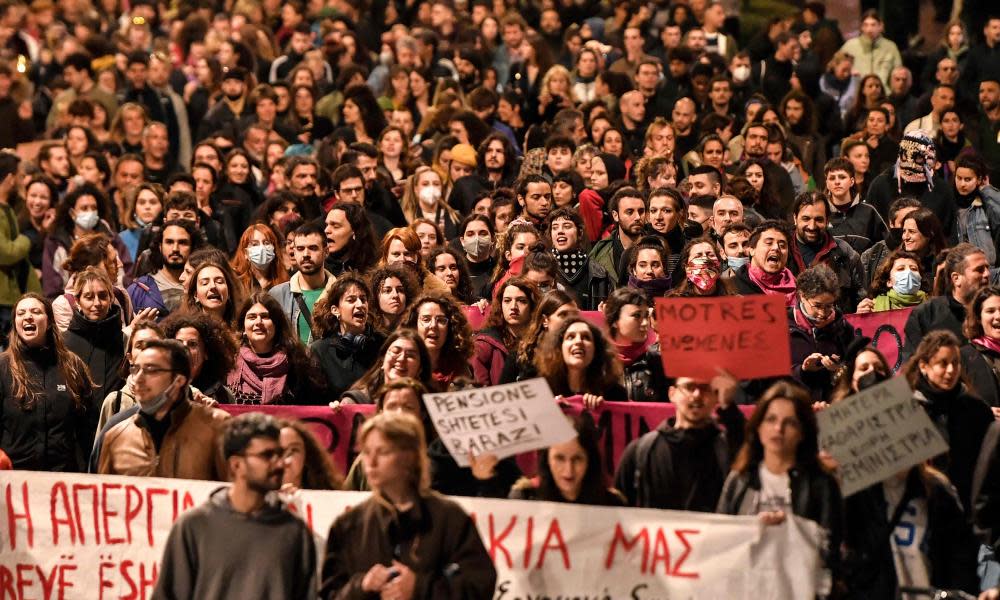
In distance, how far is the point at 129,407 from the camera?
32.7 ft

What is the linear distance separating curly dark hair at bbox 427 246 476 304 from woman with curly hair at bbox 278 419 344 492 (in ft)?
12.1

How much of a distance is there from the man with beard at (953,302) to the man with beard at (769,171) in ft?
11.6

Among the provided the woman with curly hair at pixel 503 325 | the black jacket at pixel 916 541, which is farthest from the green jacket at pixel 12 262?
the black jacket at pixel 916 541

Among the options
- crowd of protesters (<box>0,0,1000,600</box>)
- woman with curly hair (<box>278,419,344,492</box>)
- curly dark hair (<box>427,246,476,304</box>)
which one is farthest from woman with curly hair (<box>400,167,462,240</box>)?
woman with curly hair (<box>278,419,344,492</box>)

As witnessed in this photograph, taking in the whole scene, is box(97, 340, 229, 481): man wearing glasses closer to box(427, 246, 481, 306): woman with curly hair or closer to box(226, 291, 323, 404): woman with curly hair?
box(226, 291, 323, 404): woman with curly hair

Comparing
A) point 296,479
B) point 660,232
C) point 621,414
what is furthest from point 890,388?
point 660,232

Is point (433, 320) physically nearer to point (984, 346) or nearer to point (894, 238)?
point (984, 346)

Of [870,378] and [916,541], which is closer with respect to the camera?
[916,541]

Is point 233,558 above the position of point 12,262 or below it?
below

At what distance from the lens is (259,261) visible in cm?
1326

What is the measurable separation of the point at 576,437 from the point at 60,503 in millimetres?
2406

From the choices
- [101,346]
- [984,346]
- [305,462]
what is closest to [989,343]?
[984,346]

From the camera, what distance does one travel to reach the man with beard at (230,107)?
1912cm

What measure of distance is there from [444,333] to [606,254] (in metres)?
2.95
